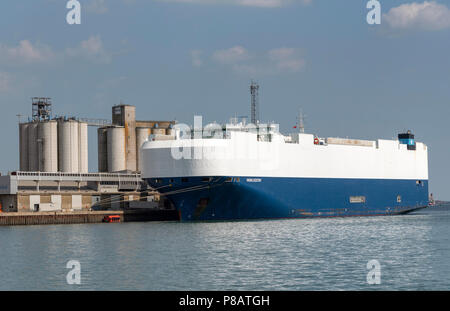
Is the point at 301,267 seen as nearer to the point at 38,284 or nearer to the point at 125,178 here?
the point at 38,284

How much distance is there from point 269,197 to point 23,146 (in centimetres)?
3151

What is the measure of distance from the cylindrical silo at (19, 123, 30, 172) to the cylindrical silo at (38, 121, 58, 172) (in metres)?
3.47

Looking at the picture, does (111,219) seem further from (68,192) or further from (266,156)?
(266,156)

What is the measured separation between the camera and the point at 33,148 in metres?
68.8

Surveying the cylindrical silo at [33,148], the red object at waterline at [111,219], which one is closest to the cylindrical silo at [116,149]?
the cylindrical silo at [33,148]

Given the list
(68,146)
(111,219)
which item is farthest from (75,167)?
(111,219)

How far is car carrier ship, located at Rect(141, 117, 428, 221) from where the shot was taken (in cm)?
4991

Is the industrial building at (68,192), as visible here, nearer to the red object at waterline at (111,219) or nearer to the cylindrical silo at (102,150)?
the red object at waterline at (111,219)

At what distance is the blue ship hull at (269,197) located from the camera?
164 ft

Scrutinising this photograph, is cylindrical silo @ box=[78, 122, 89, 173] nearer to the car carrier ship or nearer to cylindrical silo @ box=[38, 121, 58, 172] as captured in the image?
cylindrical silo @ box=[38, 121, 58, 172]

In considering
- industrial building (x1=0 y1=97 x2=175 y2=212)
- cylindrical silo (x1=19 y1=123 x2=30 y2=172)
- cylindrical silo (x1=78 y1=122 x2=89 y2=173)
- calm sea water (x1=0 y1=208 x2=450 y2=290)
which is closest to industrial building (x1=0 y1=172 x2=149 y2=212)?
industrial building (x1=0 y1=97 x2=175 y2=212)
